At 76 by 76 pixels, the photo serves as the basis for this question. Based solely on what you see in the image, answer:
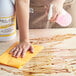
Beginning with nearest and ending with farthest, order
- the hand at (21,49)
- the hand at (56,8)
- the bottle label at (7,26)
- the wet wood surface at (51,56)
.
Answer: the wet wood surface at (51,56) < the hand at (21,49) < the bottle label at (7,26) < the hand at (56,8)

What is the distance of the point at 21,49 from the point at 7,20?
17cm

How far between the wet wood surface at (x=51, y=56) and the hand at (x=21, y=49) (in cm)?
5

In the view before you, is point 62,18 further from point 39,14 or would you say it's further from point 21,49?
point 21,49

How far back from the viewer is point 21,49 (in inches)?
36.1

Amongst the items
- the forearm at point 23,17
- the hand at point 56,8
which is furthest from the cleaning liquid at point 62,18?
the forearm at point 23,17

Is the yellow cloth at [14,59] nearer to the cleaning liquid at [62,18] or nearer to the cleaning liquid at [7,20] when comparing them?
the cleaning liquid at [7,20]

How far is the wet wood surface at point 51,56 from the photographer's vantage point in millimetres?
779

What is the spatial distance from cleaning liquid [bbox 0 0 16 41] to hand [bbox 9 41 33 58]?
3.8 inches

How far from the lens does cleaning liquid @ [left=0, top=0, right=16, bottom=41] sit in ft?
3.20

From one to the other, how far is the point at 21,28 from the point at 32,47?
0.11 m

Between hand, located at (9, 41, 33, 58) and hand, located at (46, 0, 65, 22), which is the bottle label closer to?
hand, located at (9, 41, 33, 58)

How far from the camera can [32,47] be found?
3.10 feet

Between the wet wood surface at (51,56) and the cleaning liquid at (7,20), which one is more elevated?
the cleaning liquid at (7,20)

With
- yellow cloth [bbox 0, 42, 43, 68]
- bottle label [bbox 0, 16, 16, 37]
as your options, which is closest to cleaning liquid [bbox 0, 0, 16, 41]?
bottle label [bbox 0, 16, 16, 37]
